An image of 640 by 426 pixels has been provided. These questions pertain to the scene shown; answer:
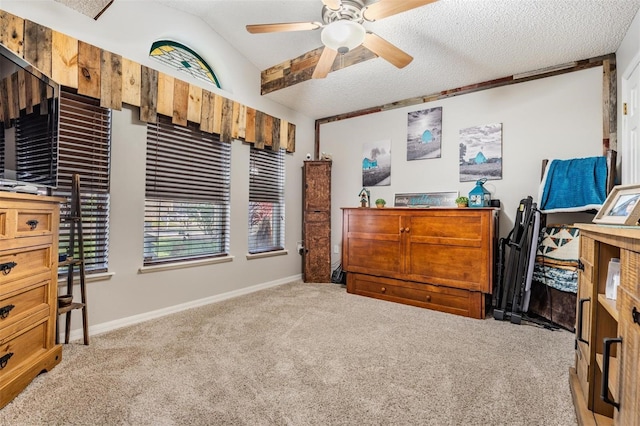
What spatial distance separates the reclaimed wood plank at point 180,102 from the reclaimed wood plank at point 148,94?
0.59 feet

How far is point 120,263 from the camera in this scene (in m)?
2.58

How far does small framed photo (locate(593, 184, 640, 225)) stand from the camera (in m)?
1.22

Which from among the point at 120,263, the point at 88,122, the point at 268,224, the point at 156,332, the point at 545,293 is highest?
the point at 88,122

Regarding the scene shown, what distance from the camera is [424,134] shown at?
378 cm

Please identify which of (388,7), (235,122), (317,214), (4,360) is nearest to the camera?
(4,360)

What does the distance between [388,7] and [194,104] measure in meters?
2.06

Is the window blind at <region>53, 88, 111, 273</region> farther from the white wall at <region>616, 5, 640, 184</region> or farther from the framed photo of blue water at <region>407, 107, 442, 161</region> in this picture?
the white wall at <region>616, 5, 640, 184</region>

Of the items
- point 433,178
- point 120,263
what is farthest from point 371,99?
point 120,263

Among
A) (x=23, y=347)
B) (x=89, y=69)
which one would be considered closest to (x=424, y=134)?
(x=89, y=69)

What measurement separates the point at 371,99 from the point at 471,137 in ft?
4.33

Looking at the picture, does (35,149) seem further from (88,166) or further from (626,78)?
(626,78)

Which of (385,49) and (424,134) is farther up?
(385,49)

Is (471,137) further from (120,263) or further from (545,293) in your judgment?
(120,263)

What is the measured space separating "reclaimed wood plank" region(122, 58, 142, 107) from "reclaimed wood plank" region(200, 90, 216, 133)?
2.07 ft
